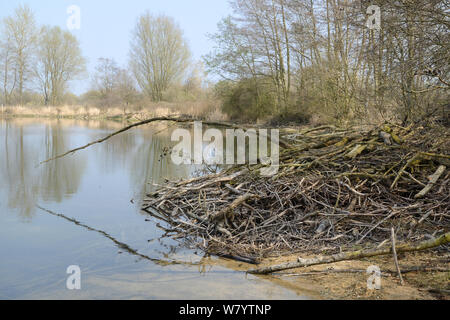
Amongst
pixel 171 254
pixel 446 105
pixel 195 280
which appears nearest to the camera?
pixel 195 280

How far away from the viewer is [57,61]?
43.6 m

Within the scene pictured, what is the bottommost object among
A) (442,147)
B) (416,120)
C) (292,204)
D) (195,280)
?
(195,280)

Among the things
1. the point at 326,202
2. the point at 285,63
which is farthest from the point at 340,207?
the point at 285,63

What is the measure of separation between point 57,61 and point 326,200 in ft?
146

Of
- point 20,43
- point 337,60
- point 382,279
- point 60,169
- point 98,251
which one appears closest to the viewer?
point 382,279

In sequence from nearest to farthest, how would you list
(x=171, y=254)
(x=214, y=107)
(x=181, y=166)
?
(x=171, y=254) < (x=181, y=166) < (x=214, y=107)

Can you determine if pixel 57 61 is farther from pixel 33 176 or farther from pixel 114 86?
pixel 33 176

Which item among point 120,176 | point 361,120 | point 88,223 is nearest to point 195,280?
point 88,223

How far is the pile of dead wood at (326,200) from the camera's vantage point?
15.3ft

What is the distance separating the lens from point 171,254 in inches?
182

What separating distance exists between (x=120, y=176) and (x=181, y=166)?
1.61 meters

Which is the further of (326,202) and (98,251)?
(326,202)

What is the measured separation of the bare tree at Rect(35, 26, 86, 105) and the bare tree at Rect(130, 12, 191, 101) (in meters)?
7.05
